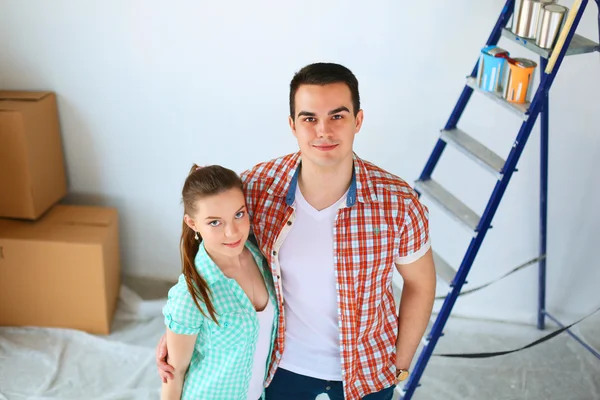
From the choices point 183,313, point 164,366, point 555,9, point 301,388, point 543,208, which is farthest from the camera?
point 543,208

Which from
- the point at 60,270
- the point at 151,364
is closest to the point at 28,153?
the point at 60,270

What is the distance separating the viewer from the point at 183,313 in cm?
167

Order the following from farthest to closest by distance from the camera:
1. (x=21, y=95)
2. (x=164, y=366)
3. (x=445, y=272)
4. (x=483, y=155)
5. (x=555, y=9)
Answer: (x=21, y=95)
(x=445, y=272)
(x=483, y=155)
(x=555, y=9)
(x=164, y=366)

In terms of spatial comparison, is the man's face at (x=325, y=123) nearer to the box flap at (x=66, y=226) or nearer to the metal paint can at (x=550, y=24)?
the metal paint can at (x=550, y=24)

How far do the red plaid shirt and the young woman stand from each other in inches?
4.7

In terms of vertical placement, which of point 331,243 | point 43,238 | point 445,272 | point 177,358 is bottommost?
point 43,238

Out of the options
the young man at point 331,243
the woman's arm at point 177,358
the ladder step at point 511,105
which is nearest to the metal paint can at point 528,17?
the ladder step at point 511,105

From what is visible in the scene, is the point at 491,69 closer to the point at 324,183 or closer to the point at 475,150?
the point at 475,150

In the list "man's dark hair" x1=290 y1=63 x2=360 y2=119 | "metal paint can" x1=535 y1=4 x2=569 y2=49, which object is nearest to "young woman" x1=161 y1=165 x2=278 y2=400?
"man's dark hair" x1=290 y1=63 x2=360 y2=119

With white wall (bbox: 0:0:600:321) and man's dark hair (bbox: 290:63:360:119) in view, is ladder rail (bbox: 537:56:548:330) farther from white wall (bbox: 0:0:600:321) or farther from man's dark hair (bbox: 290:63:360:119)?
man's dark hair (bbox: 290:63:360:119)

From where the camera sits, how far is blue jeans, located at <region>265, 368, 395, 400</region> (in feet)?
6.31

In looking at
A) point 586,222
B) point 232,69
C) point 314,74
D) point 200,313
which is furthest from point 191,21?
point 586,222

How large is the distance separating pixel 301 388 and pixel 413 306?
37 cm

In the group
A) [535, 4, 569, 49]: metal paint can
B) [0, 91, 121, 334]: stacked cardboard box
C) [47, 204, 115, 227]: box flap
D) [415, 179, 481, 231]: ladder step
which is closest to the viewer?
[535, 4, 569, 49]: metal paint can
